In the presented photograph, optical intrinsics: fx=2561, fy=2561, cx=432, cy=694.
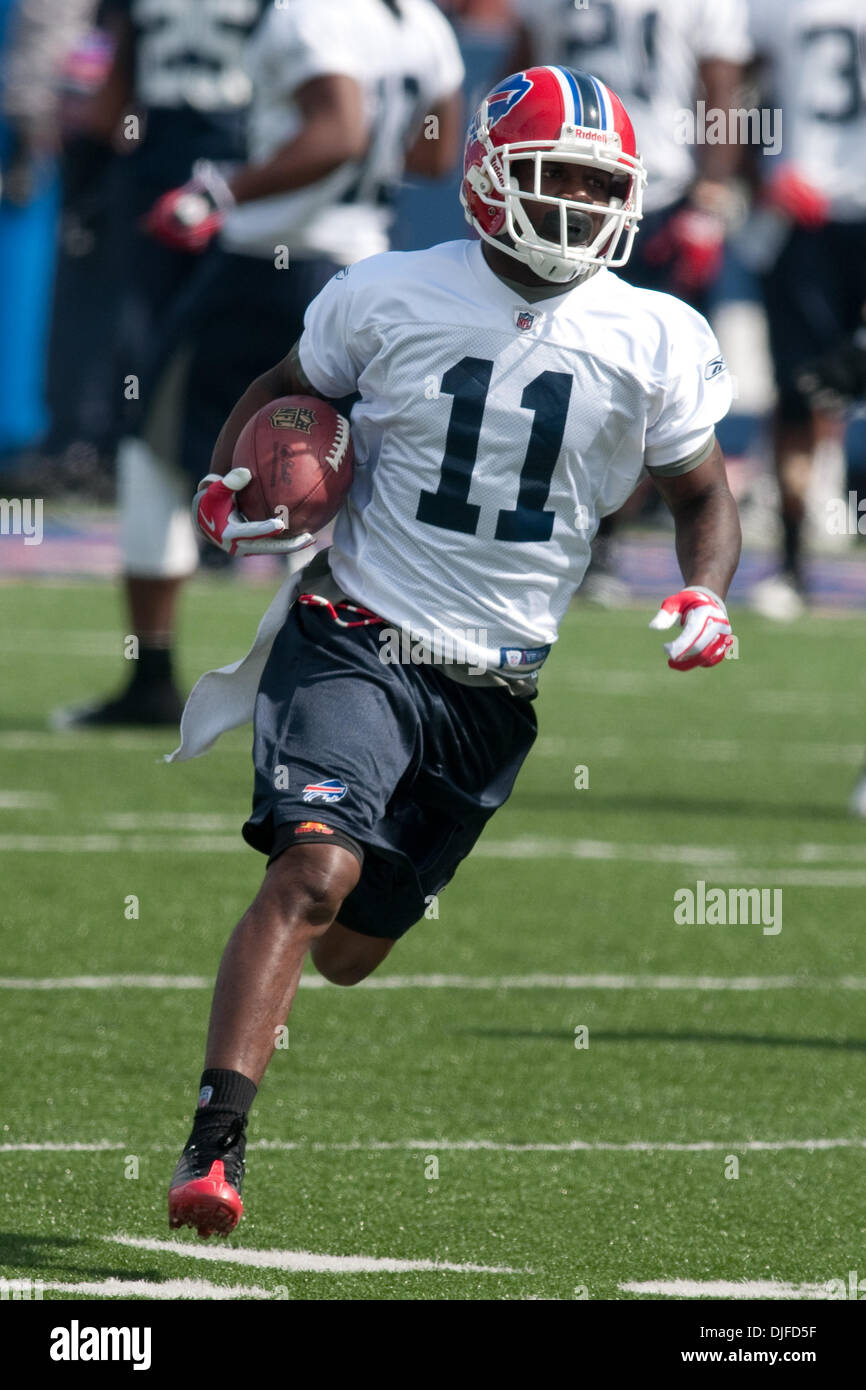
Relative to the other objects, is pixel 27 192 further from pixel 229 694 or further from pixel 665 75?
pixel 229 694

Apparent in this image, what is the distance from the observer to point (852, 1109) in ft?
15.1

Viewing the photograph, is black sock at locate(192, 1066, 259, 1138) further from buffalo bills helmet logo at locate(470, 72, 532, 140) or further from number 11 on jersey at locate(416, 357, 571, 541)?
buffalo bills helmet logo at locate(470, 72, 532, 140)

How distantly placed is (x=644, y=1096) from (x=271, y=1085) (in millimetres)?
677

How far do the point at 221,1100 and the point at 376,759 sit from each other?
64cm

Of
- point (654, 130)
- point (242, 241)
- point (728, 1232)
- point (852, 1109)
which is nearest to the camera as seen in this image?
point (728, 1232)

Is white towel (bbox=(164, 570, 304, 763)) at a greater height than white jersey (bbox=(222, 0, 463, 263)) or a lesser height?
lesser

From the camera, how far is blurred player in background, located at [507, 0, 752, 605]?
11.6 metres

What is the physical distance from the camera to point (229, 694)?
13.9ft

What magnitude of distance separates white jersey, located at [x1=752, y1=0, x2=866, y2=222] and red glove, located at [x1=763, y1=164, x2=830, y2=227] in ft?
0.18

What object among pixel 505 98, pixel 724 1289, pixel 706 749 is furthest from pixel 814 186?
pixel 724 1289

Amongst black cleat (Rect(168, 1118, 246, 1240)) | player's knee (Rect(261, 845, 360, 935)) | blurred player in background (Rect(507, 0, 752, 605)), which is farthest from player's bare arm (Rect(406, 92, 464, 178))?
black cleat (Rect(168, 1118, 246, 1240))

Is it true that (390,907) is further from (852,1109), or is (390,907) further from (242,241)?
(242,241)

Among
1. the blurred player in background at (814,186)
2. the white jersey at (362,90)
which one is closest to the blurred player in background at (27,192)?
the blurred player in background at (814,186)

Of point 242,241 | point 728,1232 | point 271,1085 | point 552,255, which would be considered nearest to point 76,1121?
point 271,1085
